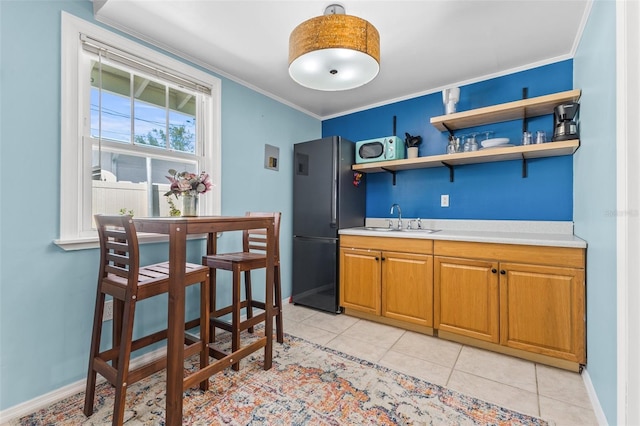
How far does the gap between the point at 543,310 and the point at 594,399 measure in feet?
1.79

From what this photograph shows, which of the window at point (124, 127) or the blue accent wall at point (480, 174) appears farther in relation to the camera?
the blue accent wall at point (480, 174)

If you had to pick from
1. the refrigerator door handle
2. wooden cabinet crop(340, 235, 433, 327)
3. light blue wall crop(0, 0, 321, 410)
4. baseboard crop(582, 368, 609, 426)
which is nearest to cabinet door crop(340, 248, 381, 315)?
wooden cabinet crop(340, 235, 433, 327)

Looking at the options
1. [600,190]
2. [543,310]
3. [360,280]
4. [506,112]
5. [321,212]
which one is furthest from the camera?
[321,212]

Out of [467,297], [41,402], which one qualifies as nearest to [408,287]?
[467,297]

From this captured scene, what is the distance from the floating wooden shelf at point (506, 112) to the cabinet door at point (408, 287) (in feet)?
4.23

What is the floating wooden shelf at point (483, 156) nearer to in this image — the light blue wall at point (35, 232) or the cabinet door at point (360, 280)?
the cabinet door at point (360, 280)

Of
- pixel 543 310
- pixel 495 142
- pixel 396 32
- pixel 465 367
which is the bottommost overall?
pixel 465 367

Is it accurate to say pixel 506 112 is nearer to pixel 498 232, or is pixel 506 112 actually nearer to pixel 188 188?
pixel 498 232

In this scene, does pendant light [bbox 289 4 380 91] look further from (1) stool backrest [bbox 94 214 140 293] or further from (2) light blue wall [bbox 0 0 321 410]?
(2) light blue wall [bbox 0 0 321 410]

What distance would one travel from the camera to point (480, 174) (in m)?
2.80

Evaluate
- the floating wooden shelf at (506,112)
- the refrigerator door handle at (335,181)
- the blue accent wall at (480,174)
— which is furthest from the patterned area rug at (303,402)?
the floating wooden shelf at (506,112)

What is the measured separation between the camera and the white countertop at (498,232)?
6.70 feet

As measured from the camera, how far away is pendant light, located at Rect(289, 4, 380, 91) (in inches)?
54.2

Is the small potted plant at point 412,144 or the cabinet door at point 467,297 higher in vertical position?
the small potted plant at point 412,144
